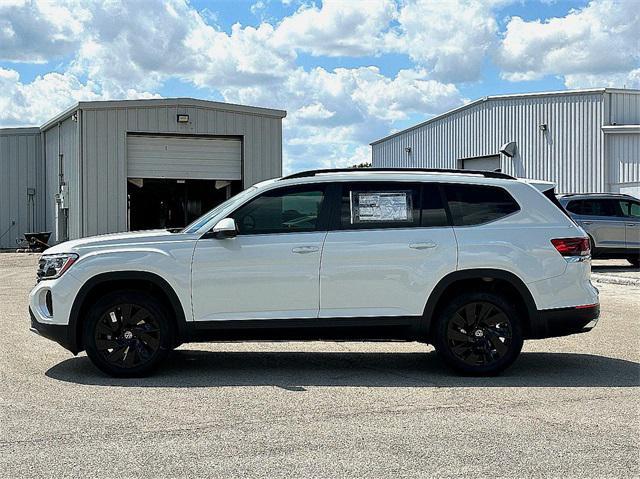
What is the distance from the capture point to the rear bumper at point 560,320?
7.73 metres

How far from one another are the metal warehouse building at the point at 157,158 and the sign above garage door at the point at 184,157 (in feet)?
0.10

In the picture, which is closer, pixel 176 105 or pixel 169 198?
pixel 176 105

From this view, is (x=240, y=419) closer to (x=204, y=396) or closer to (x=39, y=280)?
→ (x=204, y=396)

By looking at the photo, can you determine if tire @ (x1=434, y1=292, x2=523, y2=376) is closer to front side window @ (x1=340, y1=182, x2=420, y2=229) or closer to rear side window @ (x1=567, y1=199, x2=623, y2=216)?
front side window @ (x1=340, y1=182, x2=420, y2=229)

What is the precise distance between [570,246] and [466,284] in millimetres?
995

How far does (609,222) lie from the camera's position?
2038cm

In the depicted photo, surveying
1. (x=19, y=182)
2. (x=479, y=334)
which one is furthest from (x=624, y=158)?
(x=479, y=334)

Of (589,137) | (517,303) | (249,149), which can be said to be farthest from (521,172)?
(517,303)

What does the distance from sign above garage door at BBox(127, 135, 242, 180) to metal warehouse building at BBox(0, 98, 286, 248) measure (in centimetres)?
3

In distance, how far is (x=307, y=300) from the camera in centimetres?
764

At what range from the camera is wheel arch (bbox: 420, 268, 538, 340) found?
768 cm

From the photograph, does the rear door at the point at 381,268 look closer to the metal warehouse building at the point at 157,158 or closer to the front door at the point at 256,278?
the front door at the point at 256,278

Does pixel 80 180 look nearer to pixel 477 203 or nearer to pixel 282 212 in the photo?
pixel 282 212

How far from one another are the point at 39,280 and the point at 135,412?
219cm
